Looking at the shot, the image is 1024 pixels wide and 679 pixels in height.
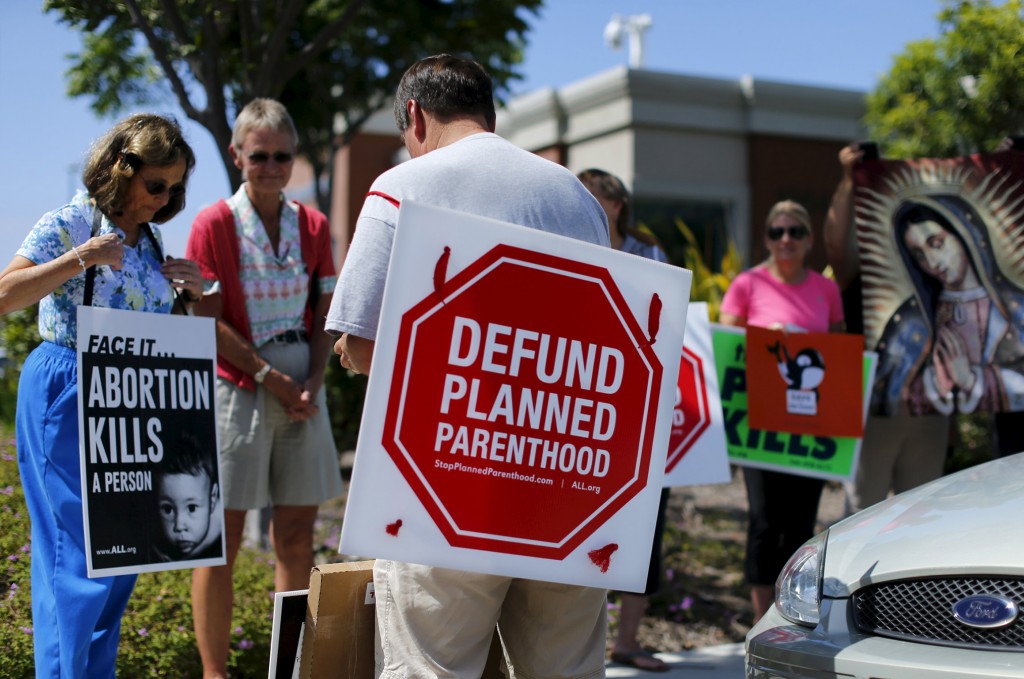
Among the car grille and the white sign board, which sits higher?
the white sign board

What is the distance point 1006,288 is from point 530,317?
3920 millimetres

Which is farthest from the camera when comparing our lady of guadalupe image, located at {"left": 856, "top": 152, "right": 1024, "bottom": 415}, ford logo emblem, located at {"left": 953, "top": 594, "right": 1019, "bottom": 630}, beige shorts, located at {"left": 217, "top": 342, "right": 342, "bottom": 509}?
our lady of guadalupe image, located at {"left": 856, "top": 152, "right": 1024, "bottom": 415}

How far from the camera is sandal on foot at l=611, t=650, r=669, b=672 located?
493 centimetres

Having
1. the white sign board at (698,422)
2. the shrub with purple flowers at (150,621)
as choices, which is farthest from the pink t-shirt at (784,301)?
the shrub with purple flowers at (150,621)

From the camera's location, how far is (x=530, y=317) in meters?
2.50

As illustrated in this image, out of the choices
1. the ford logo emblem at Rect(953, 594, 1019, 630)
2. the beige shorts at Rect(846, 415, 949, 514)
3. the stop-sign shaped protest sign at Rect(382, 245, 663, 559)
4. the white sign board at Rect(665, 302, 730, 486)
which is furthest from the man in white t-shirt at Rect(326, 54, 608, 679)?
the beige shorts at Rect(846, 415, 949, 514)

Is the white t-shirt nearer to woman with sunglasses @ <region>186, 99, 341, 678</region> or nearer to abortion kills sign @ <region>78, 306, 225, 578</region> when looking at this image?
abortion kills sign @ <region>78, 306, 225, 578</region>

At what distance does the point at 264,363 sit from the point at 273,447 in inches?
14.0

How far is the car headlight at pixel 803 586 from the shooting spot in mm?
3346

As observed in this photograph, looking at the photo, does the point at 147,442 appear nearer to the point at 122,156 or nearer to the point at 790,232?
the point at 122,156

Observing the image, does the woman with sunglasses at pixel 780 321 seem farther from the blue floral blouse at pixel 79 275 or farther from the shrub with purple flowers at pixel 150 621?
the blue floral blouse at pixel 79 275

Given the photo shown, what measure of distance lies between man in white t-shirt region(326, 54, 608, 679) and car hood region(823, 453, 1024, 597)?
1.00 meters

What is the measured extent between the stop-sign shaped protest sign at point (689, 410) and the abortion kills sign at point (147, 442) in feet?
6.89

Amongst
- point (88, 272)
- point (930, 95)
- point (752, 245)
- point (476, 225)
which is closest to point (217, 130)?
point (88, 272)
